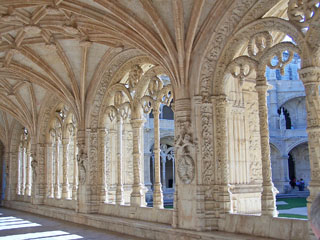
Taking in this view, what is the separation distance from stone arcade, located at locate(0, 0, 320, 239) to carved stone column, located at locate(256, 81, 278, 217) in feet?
0.05

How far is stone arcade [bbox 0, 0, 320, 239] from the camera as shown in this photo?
6422mm

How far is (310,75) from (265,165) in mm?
1657

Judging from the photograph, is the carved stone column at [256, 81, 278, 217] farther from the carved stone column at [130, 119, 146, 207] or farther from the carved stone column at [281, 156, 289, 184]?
the carved stone column at [281, 156, 289, 184]

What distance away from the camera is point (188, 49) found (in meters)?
7.43

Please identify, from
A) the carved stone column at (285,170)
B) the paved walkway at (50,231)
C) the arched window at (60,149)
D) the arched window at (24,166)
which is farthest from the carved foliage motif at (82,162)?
the carved stone column at (285,170)

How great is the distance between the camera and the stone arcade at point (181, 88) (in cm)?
642

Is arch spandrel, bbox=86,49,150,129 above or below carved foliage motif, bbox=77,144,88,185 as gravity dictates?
above

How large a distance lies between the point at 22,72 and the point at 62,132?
118 inches

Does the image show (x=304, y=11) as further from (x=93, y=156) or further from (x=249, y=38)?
(x=93, y=156)

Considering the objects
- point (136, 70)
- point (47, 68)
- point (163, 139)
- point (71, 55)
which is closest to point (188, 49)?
point (136, 70)

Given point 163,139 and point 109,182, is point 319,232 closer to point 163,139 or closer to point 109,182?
→ point 109,182

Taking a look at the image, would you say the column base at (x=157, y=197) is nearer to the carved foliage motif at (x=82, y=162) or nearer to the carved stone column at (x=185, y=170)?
the carved stone column at (x=185, y=170)

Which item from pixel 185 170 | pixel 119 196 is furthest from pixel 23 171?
pixel 185 170

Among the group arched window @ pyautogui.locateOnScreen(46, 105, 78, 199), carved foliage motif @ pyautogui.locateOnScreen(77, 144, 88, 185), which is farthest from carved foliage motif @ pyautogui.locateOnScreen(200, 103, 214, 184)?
arched window @ pyautogui.locateOnScreen(46, 105, 78, 199)
